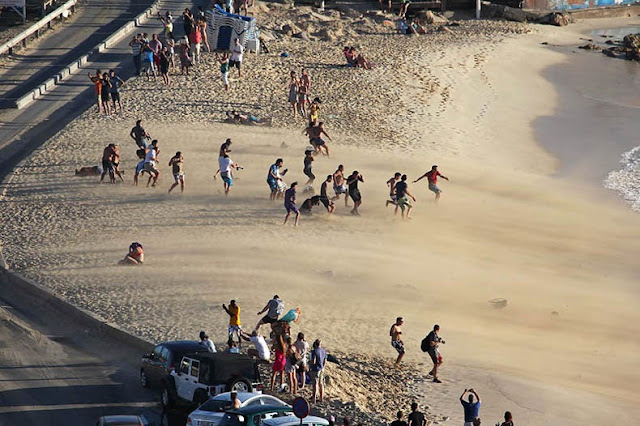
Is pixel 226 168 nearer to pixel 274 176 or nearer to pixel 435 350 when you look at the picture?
pixel 274 176

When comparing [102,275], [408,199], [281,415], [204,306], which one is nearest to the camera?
[281,415]

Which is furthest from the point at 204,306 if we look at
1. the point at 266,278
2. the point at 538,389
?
the point at 538,389

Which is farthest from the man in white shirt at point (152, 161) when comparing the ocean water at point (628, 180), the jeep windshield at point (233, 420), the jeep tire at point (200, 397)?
the jeep windshield at point (233, 420)

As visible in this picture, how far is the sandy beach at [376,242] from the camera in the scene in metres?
22.8

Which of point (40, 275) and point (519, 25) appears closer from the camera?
point (40, 275)

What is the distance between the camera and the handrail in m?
47.0

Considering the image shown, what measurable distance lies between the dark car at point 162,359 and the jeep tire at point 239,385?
3.73 ft

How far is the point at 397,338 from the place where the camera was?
72.8 feet

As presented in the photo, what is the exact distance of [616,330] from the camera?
2523cm

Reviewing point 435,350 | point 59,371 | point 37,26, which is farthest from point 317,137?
point 37,26

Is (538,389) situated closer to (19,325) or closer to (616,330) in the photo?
(616,330)

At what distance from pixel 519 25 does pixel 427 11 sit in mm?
5367

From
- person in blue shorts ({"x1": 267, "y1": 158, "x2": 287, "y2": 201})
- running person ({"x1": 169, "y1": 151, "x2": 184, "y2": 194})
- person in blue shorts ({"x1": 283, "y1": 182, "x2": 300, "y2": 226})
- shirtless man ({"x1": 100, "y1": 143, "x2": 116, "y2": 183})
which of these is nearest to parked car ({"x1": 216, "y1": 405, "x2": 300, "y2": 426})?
person in blue shorts ({"x1": 283, "y1": 182, "x2": 300, "y2": 226})

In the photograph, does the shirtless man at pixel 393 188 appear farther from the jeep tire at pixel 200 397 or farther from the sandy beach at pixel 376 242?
the jeep tire at pixel 200 397
